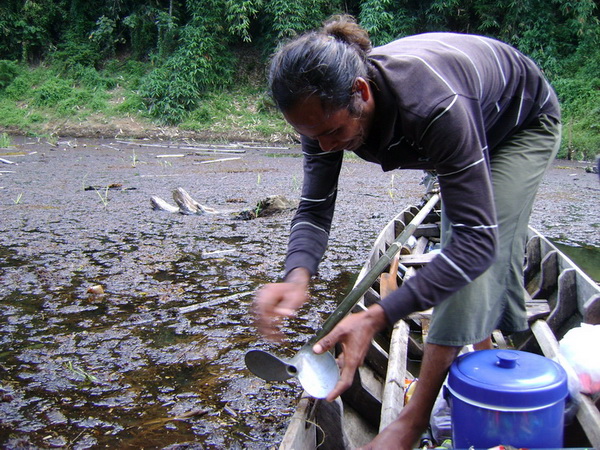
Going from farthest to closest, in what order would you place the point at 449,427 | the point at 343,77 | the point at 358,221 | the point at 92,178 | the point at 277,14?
the point at 277,14 < the point at 92,178 < the point at 358,221 < the point at 449,427 < the point at 343,77

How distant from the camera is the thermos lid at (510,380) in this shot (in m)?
1.45

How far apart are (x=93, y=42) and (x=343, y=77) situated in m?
22.1

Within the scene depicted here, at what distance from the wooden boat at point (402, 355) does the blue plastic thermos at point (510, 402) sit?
175 mm

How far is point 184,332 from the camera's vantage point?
3391mm

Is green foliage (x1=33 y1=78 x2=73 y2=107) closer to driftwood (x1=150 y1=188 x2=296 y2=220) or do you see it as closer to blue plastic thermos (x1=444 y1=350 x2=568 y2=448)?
driftwood (x1=150 y1=188 x2=296 y2=220)

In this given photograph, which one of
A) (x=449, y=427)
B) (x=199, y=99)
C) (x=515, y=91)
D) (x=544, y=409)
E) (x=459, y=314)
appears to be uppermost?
(x=515, y=91)

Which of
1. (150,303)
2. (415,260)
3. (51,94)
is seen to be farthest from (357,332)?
(51,94)

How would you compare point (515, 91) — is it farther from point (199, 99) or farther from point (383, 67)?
point (199, 99)

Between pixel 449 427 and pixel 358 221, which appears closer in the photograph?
pixel 449 427

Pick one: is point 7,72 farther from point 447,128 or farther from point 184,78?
point 447,128

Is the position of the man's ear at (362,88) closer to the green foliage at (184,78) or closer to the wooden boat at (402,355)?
the wooden boat at (402,355)

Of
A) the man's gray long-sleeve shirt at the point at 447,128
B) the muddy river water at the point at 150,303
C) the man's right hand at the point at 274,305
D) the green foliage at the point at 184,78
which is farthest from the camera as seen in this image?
the green foliage at the point at 184,78

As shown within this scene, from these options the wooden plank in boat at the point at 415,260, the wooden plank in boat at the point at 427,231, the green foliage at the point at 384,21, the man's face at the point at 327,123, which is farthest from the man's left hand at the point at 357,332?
the green foliage at the point at 384,21

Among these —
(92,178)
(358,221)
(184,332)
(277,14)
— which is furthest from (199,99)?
(184,332)
